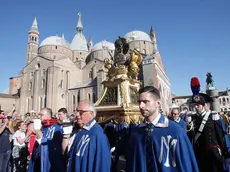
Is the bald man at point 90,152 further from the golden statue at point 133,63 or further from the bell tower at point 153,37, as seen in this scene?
the bell tower at point 153,37

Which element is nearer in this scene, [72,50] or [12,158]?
[12,158]

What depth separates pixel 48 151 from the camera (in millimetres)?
3488

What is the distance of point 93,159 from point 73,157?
0.37 meters

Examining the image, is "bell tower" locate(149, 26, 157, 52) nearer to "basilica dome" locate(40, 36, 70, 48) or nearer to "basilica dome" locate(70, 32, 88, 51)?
"basilica dome" locate(70, 32, 88, 51)

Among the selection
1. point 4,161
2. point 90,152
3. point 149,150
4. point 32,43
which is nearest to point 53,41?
point 32,43

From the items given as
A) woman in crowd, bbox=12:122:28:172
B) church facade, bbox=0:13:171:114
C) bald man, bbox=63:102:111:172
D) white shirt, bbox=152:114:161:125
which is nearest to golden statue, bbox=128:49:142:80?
bald man, bbox=63:102:111:172

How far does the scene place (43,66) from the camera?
44.2m

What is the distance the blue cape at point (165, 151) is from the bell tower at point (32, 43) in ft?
191

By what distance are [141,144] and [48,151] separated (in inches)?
90.7

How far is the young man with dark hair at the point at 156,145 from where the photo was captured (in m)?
1.87

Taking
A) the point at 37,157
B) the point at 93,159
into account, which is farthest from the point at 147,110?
the point at 37,157

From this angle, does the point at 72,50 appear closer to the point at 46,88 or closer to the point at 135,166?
the point at 46,88

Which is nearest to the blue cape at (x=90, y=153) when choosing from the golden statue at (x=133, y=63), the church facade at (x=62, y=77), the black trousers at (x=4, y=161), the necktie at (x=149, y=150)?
the necktie at (x=149, y=150)

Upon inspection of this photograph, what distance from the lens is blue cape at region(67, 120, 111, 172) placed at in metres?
2.38
